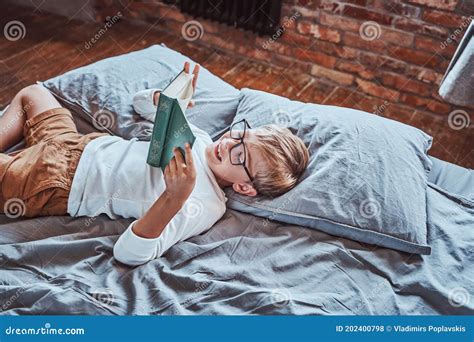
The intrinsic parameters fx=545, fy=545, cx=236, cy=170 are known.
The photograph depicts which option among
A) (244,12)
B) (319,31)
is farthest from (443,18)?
(244,12)

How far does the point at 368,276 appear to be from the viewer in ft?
4.21

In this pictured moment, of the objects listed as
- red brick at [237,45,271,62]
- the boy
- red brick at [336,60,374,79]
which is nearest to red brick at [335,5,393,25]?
red brick at [336,60,374,79]

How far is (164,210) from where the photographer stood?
1224mm

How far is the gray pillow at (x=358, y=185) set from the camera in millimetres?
1333

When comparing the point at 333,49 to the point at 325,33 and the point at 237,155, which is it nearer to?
the point at 325,33

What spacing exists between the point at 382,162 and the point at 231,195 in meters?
0.40

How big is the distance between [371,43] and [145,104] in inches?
50.3

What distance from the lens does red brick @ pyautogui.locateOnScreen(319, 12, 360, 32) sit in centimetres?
243

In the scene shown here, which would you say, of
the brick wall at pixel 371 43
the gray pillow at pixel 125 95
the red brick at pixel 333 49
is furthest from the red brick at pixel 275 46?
the gray pillow at pixel 125 95

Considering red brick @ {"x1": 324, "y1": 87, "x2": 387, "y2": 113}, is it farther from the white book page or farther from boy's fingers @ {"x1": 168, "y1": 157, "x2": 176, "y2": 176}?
boy's fingers @ {"x1": 168, "y1": 157, "x2": 176, "y2": 176}

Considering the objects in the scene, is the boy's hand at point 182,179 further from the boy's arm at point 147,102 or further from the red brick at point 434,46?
the red brick at point 434,46

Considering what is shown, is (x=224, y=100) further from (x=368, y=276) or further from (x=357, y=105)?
(x=357, y=105)
